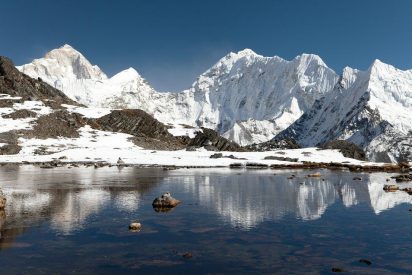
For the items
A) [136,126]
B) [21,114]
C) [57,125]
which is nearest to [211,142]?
[136,126]

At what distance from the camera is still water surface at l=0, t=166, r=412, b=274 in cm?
1898

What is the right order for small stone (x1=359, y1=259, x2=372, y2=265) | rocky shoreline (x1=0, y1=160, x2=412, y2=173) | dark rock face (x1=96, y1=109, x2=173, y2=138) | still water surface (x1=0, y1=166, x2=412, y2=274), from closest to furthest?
still water surface (x1=0, y1=166, x2=412, y2=274)
small stone (x1=359, y1=259, x2=372, y2=265)
rocky shoreline (x1=0, y1=160, x2=412, y2=173)
dark rock face (x1=96, y1=109, x2=173, y2=138)

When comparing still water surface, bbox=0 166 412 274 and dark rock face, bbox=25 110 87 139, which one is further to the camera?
dark rock face, bbox=25 110 87 139

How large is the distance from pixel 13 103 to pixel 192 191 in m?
133

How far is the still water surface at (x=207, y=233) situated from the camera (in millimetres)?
18984

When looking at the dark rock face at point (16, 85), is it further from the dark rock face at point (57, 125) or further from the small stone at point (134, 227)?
the small stone at point (134, 227)

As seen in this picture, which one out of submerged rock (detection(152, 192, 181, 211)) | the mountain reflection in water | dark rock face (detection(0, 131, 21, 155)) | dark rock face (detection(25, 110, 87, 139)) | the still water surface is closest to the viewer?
the still water surface

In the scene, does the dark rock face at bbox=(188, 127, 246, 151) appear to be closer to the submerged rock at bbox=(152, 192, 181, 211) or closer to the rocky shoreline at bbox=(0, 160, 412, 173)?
the rocky shoreline at bbox=(0, 160, 412, 173)

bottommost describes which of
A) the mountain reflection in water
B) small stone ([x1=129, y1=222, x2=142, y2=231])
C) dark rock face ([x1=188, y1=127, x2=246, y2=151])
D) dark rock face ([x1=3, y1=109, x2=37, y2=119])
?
small stone ([x1=129, y1=222, x2=142, y2=231])

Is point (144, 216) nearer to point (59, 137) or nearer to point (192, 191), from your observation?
point (192, 191)

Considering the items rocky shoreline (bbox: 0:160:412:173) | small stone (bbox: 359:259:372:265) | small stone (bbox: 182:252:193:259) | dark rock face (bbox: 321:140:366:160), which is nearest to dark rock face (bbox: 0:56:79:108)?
rocky shoreline (bbox: 0:160:412:173)

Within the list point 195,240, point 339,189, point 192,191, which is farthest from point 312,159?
point 195,240

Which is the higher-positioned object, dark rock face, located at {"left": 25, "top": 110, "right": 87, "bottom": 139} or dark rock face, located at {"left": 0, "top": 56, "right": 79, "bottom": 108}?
dark rock face, located at {"left": 0, "top": 56, "right": 79, "bottom": 108}

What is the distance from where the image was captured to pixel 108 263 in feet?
62.6
